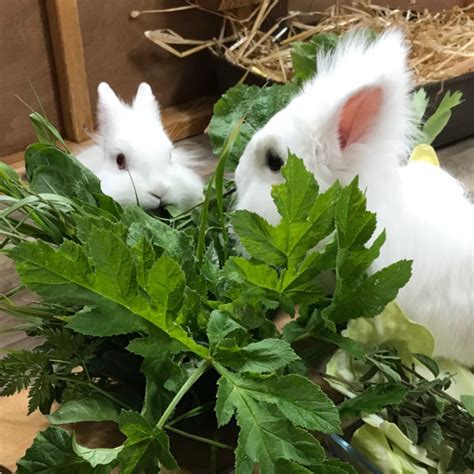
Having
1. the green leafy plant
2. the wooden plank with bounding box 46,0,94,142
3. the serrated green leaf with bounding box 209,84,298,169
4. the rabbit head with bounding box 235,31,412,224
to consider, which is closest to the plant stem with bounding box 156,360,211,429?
the green leafy plant

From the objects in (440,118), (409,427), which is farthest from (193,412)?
(440,118)

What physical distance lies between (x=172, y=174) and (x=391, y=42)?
0.34 m

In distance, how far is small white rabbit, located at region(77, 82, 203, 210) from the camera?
79 cm

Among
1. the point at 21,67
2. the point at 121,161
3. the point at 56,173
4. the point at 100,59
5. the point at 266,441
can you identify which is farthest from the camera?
the point at 100,59

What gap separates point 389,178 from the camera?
1.99 feet

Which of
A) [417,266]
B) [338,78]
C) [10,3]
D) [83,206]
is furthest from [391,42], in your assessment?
[10,3]

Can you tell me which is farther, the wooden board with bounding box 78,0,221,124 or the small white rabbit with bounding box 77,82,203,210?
the wooden board with bounding box 78,0,221,124

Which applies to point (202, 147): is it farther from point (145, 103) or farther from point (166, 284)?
point (166, 284)

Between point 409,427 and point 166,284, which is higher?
point 166,284

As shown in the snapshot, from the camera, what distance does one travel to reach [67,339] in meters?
0.47

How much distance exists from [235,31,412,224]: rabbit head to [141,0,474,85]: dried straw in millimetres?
683

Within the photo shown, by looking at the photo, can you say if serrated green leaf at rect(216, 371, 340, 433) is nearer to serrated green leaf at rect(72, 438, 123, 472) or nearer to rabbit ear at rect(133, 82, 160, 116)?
serrated green leaf at rect(72, 438, 123, 472)

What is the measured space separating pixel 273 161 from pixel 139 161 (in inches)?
9.6

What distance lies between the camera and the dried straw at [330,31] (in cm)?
138
